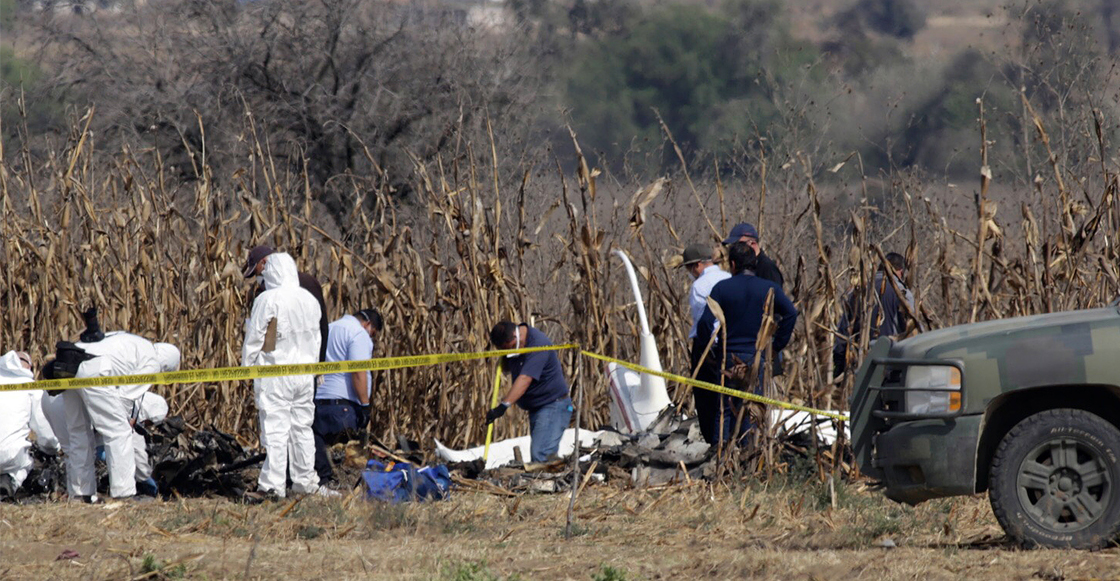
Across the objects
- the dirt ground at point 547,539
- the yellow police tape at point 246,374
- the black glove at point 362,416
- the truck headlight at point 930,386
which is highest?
the yellow police tape at point 246,374

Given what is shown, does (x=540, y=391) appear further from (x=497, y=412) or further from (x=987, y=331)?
(x=987, y=331)

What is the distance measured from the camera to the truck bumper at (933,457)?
6617 millimetres

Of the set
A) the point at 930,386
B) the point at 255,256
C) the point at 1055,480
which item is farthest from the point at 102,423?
the point at 1055,480

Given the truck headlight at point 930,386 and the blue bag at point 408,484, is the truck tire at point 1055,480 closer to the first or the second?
the truck headlight at point 930,386

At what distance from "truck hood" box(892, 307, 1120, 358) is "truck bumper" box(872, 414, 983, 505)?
0.32 metres

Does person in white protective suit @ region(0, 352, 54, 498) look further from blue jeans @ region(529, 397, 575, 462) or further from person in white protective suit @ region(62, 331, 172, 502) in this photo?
blue jeans @ region(529, 397, 575, 462)

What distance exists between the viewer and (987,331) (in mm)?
6828

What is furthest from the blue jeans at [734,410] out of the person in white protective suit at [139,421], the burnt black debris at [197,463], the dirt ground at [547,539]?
the person in white protective suit at [139,421]

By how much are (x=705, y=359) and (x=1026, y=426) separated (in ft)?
10.6

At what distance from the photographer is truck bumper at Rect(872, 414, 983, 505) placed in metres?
6.62

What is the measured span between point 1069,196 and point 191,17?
18249 millimetres

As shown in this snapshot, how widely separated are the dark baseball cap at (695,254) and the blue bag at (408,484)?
2.06 m

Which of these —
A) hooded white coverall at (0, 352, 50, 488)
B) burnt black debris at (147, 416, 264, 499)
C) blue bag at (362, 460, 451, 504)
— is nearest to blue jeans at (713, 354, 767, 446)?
blue bag at (362, 460, 451, 504)

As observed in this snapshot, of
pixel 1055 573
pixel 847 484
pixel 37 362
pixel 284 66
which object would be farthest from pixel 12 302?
pixel 284 66
